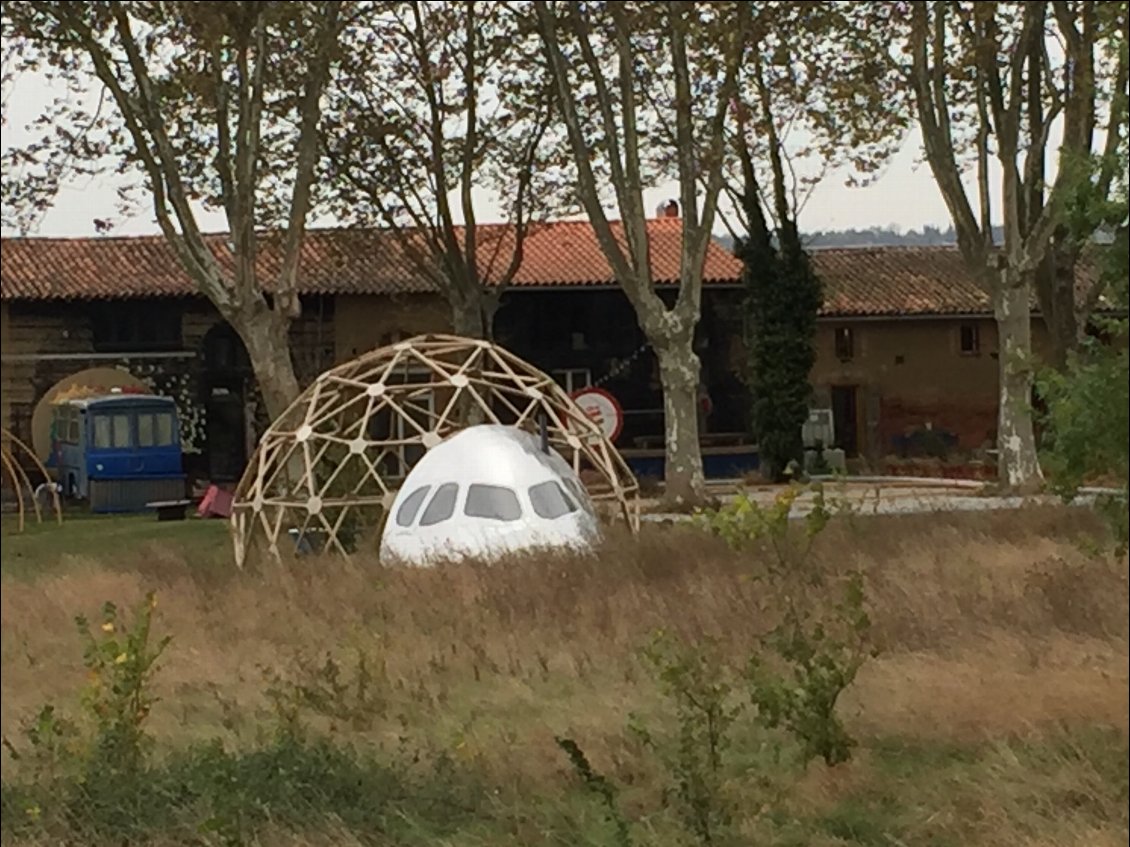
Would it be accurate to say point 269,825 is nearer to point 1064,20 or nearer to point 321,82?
point 321,82

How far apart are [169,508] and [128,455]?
2.79 ft

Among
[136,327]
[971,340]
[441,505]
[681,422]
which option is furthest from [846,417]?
[441,505]

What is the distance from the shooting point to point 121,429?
7.59m

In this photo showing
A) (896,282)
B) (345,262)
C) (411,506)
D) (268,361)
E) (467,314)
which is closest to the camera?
(411,506)

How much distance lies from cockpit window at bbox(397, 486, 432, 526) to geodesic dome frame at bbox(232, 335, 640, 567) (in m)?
0.45

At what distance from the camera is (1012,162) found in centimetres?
1842

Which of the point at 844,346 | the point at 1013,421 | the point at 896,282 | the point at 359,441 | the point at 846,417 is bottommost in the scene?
the point at 846,417

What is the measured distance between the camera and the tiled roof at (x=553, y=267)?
1661 cm

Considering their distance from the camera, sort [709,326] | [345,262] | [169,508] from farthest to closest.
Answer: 1. [709,326]
2. [345,262]
3. [169,508]

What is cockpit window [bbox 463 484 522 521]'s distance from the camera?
12133mm

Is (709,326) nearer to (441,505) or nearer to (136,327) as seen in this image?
(136,327)

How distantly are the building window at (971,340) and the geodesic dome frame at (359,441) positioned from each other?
18.8 m

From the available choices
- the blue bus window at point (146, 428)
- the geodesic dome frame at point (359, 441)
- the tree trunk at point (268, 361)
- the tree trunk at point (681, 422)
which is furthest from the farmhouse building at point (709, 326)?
the blue bus window at point (146, 428)

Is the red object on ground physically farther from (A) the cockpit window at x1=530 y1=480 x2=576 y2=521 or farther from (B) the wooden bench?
(A) the cockpit window at x1=530 y1=480 x2=576 y2=521
